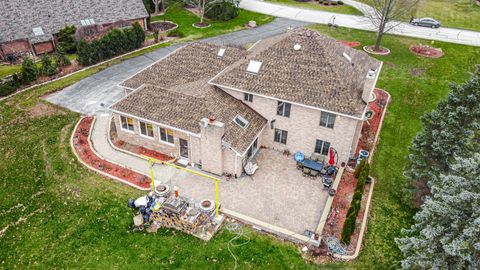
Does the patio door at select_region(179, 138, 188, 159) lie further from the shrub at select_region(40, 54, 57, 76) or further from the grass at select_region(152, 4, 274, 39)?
the grass at select_region(152, 4, 274, 39)

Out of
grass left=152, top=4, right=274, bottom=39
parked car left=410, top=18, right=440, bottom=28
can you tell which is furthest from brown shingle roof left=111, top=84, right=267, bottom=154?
parked car left=410, top=18, right=440, bottom=28

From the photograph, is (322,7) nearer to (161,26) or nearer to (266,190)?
(161,26)

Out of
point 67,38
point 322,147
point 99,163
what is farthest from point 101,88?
point 322,147

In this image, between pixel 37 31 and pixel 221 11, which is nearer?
pixel 37 31

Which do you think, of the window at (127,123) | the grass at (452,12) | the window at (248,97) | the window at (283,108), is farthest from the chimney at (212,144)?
the grass at (452,12)

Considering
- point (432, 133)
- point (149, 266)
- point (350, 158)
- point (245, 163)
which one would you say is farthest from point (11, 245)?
point (432, 133)

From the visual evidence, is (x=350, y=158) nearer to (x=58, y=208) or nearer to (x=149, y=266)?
(x=149, y=266)

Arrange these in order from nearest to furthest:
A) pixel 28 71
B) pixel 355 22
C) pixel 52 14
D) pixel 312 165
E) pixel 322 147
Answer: pixel 312 165 → pixel 322 147 → pixel 28 71 → pixel 52 14 → pixel 355 22
